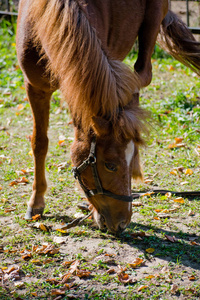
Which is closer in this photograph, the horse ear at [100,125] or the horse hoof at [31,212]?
the horse ear at [100,125]

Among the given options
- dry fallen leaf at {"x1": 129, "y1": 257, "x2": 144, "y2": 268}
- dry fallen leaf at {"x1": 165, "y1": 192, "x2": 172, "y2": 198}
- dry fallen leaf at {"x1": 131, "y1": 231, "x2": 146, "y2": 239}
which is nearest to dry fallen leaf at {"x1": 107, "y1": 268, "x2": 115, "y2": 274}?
dry fallen leaf at {"x1": 129, "y1": 257, "x2": 144, "y2": 268}

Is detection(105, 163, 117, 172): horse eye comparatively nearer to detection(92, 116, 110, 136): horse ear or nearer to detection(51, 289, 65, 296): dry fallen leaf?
detection(92, 116, 110, 136): horse ear

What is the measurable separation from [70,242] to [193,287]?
1086 millimetres

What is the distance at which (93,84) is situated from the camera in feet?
8.16

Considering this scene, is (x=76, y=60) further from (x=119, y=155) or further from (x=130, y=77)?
(x=119, y=155)

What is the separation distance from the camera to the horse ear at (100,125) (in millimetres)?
2566

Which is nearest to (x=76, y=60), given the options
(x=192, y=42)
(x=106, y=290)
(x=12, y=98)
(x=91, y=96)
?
(x=91, y=96)

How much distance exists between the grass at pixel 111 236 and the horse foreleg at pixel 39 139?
14 centimetres

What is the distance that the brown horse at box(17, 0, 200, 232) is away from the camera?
2496 millimetres

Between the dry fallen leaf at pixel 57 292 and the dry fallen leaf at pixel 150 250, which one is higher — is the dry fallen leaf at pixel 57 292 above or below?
below

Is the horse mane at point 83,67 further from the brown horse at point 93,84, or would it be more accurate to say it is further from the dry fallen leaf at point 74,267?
the dry fallen leaf at point 74,267

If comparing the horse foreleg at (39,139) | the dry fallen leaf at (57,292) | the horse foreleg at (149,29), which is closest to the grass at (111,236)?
the dry fallen leaf at (57,292)

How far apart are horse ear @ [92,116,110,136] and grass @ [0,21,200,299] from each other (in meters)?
0.33

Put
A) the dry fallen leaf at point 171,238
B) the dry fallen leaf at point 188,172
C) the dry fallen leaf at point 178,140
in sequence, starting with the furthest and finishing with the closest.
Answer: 1. the dry fallen leaf at point 178,140
2. the dry fallen leaf at point 188,172
3. the dry fallen leaf at point 171,238
